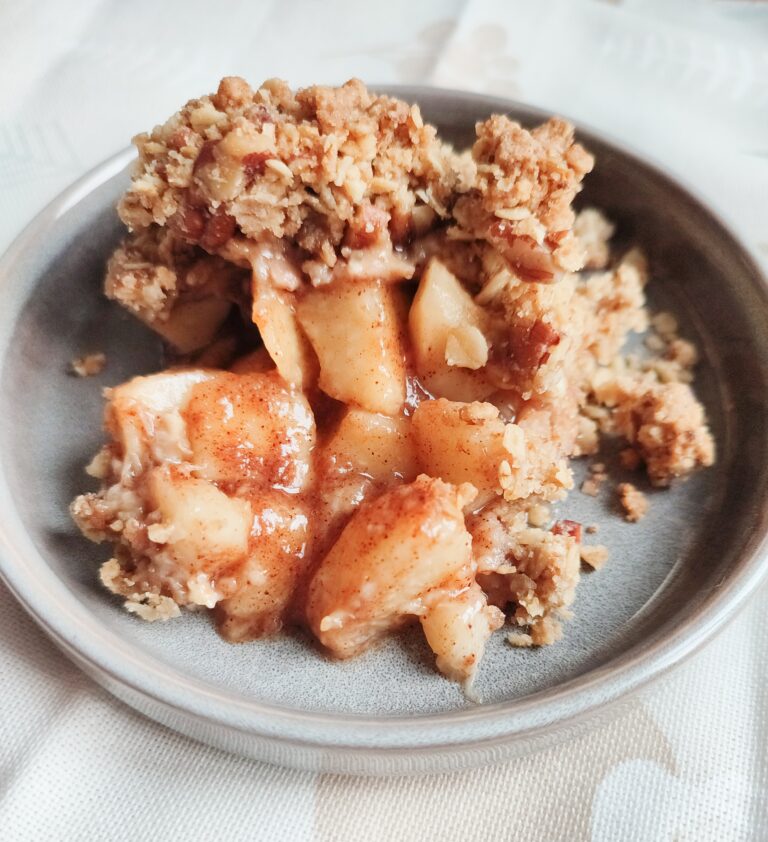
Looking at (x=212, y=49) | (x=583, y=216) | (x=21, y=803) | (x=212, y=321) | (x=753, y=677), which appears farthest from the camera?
(x=212, y=49)

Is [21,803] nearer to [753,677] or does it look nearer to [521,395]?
[521,395]

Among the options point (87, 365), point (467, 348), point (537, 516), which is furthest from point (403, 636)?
point (87, 365)

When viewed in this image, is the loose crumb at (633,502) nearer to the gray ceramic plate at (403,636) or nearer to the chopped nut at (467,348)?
the gray ceramic plate at (403,636)

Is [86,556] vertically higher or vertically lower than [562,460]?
lower

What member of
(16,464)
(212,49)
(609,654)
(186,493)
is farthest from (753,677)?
(212,49)

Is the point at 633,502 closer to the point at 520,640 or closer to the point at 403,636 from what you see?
the point at 520,640

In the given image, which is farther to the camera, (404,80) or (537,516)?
(404,80)

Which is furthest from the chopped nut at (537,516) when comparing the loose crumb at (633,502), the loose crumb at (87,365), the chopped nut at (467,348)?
the loose crumb at (87,365)
